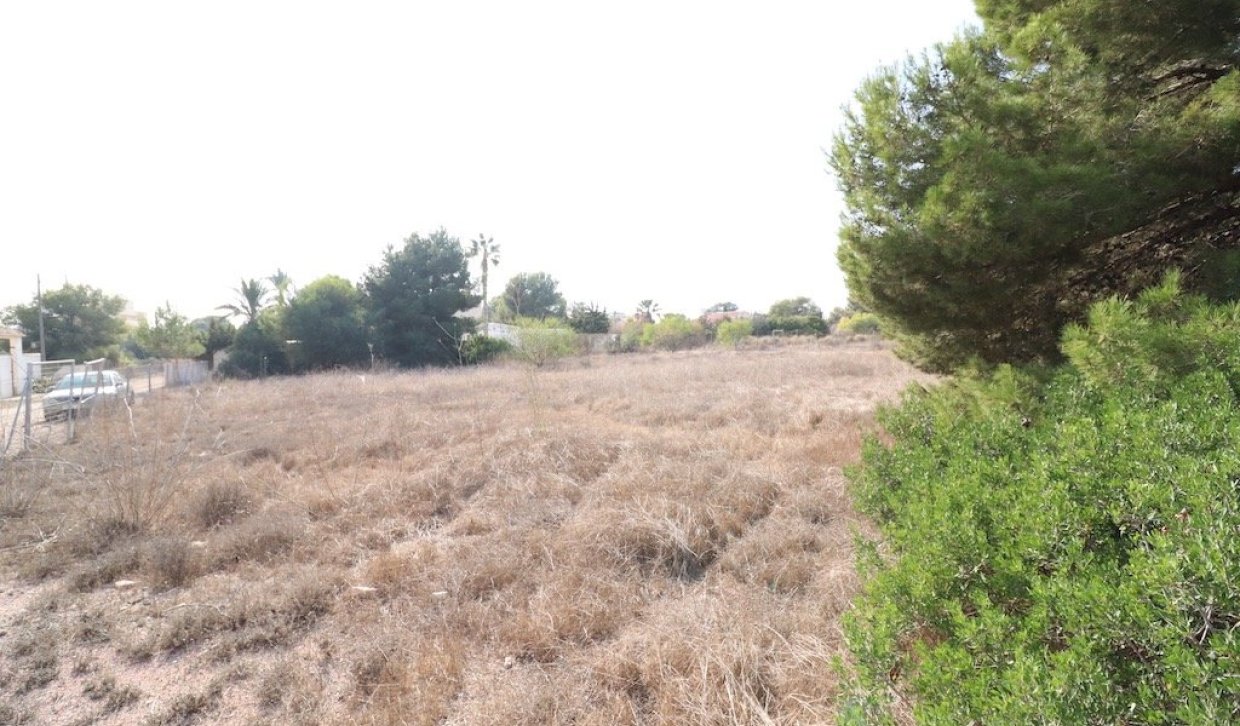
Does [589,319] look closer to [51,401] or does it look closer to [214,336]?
[214,336]

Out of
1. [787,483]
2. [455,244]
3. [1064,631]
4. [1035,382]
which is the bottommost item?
[787,483]

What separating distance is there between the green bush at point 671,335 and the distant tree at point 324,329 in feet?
54.7

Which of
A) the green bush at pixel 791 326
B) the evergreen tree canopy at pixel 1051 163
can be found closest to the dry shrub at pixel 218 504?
the evergreen tree canopy at pixel 1051 163

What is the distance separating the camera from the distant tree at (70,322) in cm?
3139

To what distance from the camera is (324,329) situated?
1009 inches

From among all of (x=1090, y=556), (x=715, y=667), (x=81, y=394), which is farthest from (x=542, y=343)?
(x=1090, y=556)

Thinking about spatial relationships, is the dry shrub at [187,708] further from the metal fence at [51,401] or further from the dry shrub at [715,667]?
the metal fence at [51,401]

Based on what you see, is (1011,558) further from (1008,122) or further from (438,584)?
(438,584)

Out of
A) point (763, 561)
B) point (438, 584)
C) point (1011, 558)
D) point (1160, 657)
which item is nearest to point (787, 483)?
point (763, 561)

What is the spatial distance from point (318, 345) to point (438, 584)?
25277mm

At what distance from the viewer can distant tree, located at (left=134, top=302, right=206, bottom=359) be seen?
83.9ft

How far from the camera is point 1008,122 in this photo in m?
3.48

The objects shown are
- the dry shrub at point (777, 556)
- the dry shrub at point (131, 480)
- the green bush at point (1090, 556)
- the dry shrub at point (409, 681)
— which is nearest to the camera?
the green bush at point (1090, 556)

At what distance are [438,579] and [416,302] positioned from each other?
81.9 ft
